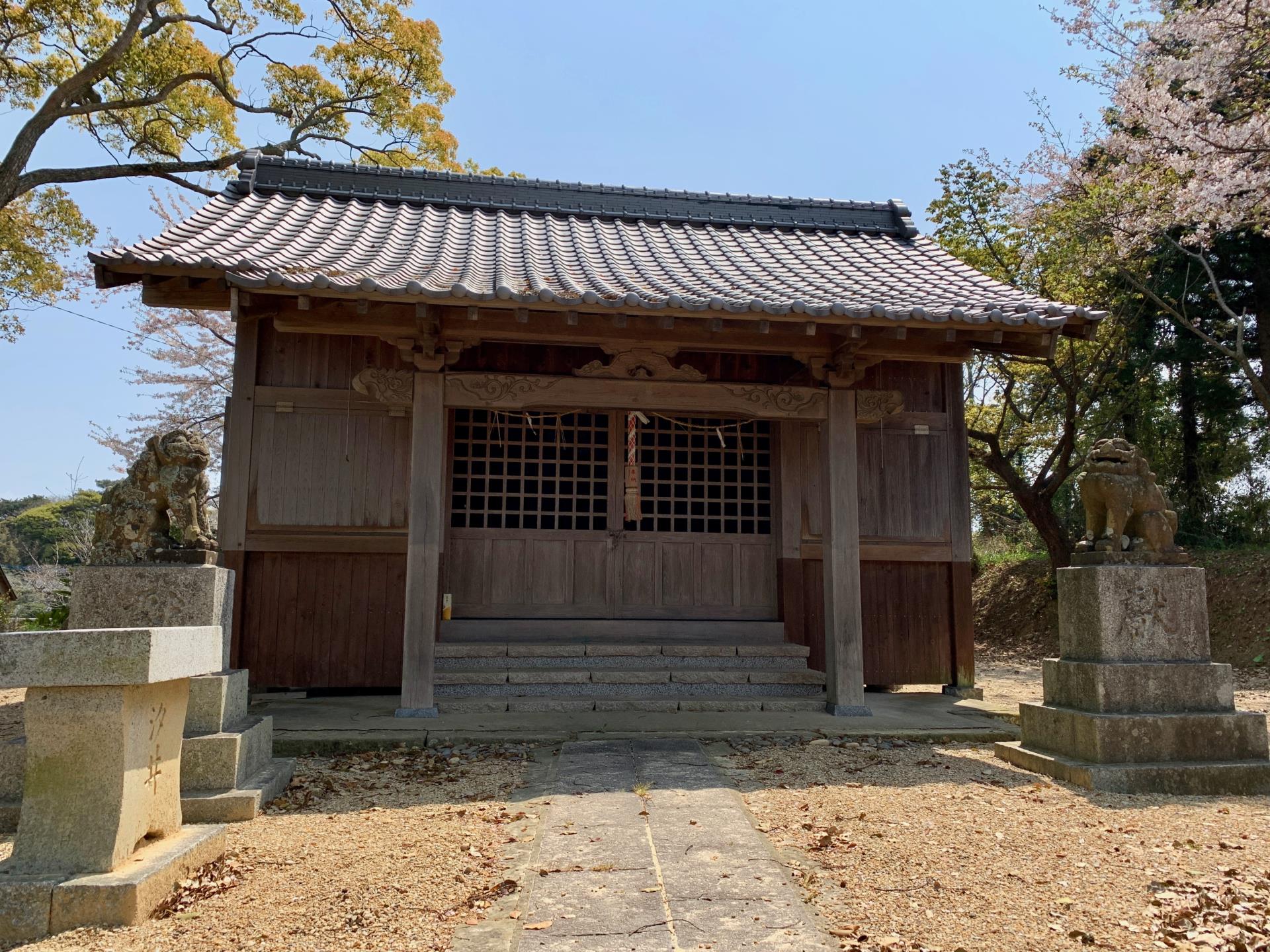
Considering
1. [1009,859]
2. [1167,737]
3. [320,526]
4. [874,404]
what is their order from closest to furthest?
1. [1009,859]
2. [1167,737]
3. [320,526]
4. [874,404]

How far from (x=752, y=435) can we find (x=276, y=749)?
18.0 feet

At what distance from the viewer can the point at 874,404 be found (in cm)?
792

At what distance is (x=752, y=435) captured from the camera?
29.3 feet

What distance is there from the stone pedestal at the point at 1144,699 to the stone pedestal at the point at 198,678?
4.76 metres

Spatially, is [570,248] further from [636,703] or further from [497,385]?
[636,703]

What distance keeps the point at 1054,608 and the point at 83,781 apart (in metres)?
17.2

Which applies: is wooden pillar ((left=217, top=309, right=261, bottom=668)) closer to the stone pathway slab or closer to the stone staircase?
the stone staircase

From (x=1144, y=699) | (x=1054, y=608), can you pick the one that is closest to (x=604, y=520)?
(x=1144, y=699)

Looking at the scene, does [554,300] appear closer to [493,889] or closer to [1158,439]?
[493,889]

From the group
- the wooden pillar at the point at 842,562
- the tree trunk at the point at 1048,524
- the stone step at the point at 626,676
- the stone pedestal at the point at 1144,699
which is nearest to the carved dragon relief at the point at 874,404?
the wooden pillar at the point at 842,562

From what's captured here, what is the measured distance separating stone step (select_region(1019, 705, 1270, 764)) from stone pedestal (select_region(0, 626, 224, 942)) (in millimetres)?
4923

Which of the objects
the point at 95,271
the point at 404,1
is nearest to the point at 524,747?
the point at 95,271

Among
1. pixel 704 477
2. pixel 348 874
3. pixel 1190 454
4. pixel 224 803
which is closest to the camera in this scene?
pixel 348 874

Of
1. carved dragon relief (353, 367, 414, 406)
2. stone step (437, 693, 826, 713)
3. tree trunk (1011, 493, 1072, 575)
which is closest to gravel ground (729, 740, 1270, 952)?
stone step (437, 693, 826, 713)
